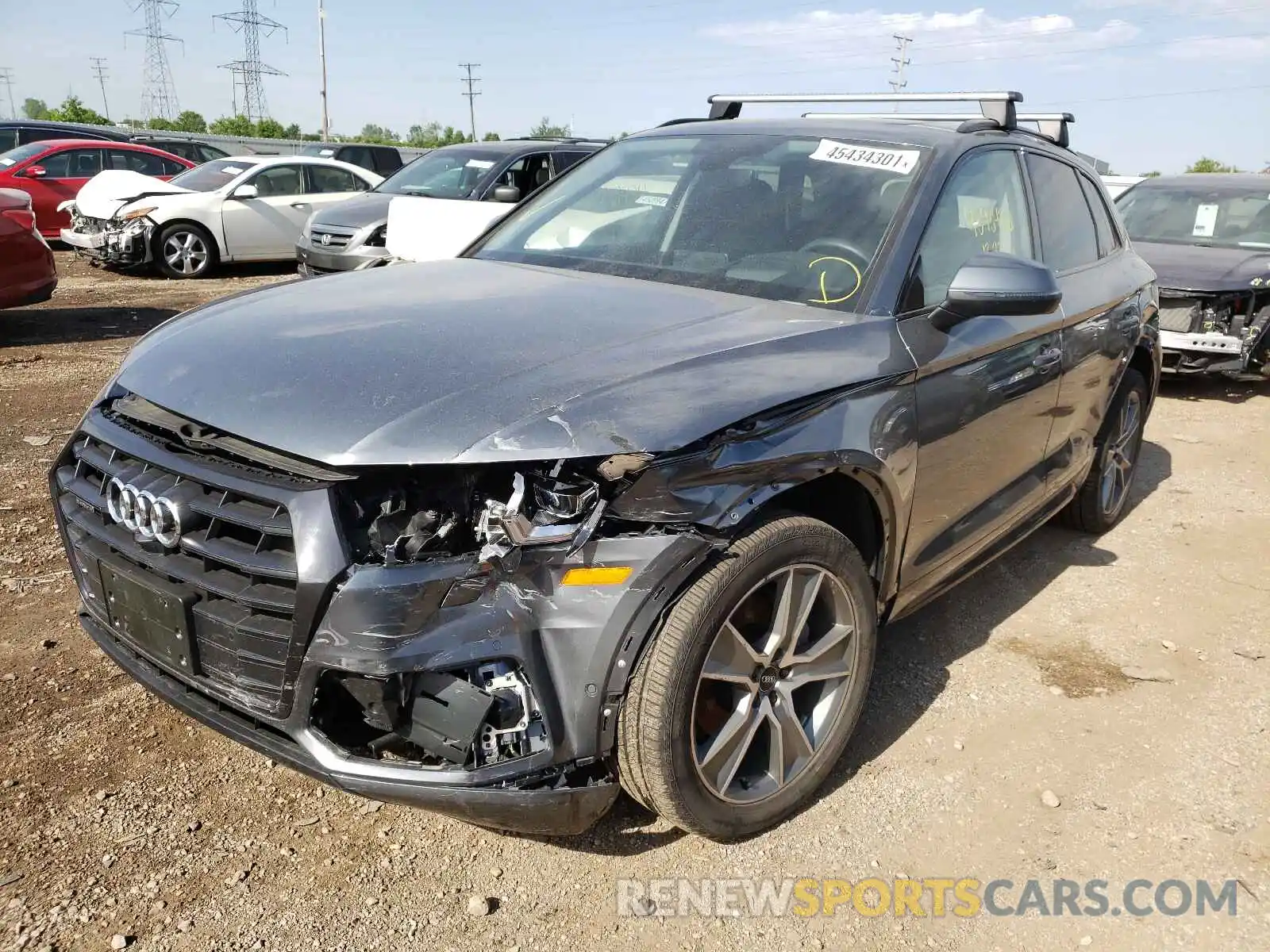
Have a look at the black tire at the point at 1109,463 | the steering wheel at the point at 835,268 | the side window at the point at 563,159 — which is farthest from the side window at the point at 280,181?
the steering wheel at the point at 835,268

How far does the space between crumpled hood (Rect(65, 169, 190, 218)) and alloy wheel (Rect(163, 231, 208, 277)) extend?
577 mm

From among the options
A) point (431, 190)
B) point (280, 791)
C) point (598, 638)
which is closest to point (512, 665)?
point (598, 638)

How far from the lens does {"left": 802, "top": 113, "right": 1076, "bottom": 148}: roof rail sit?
12.5 feet

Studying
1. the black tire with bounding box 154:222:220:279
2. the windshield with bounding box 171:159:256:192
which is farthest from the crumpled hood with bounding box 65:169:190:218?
the black tire with bounding box 154:222:220:279

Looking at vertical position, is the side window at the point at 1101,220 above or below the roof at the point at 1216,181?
below

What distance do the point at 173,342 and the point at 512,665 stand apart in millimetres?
1348

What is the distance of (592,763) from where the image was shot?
7.16 ft

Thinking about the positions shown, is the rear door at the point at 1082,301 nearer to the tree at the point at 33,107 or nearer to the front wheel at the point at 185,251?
the front wheel at the point at 185,251

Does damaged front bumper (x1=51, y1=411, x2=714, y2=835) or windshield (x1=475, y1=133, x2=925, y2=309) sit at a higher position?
windshield (x1=475, y1=133, x2=925, y2=309)

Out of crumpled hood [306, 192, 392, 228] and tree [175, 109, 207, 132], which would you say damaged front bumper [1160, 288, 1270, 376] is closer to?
crumpled hood [306, 192, 392, 228]

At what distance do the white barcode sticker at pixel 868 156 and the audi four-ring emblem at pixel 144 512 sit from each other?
2.24m

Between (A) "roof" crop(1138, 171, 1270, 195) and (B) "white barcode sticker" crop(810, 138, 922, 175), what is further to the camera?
(A) "roof" crop(1138, 171, 1270, 195)

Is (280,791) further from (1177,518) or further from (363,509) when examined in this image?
(1177,518)

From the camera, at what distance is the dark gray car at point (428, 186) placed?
991 cm
